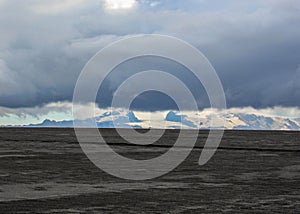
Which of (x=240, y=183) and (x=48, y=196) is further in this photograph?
Answer: (x=240, y=183)

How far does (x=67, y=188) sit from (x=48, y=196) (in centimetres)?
174

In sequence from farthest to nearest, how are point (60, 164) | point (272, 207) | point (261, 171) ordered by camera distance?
1. point (60, 164)
2. point (261, 171)
3. point (272, 207)

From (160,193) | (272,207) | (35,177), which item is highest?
(35,177)

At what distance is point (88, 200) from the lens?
14062 mm

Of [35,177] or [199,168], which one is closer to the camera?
[35,177]

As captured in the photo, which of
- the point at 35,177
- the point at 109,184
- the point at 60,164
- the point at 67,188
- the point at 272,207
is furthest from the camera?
the point at 60,164

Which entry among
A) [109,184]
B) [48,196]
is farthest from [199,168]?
[48,196]

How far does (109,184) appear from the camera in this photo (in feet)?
58.4

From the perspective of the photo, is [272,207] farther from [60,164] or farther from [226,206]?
[60,164]

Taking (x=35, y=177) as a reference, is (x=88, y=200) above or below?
below

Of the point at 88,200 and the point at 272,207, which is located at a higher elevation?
the point at 88,200

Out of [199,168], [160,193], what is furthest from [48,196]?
[199,168]

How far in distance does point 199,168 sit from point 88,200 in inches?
438

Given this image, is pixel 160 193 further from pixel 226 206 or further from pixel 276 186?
pixel 276 186
